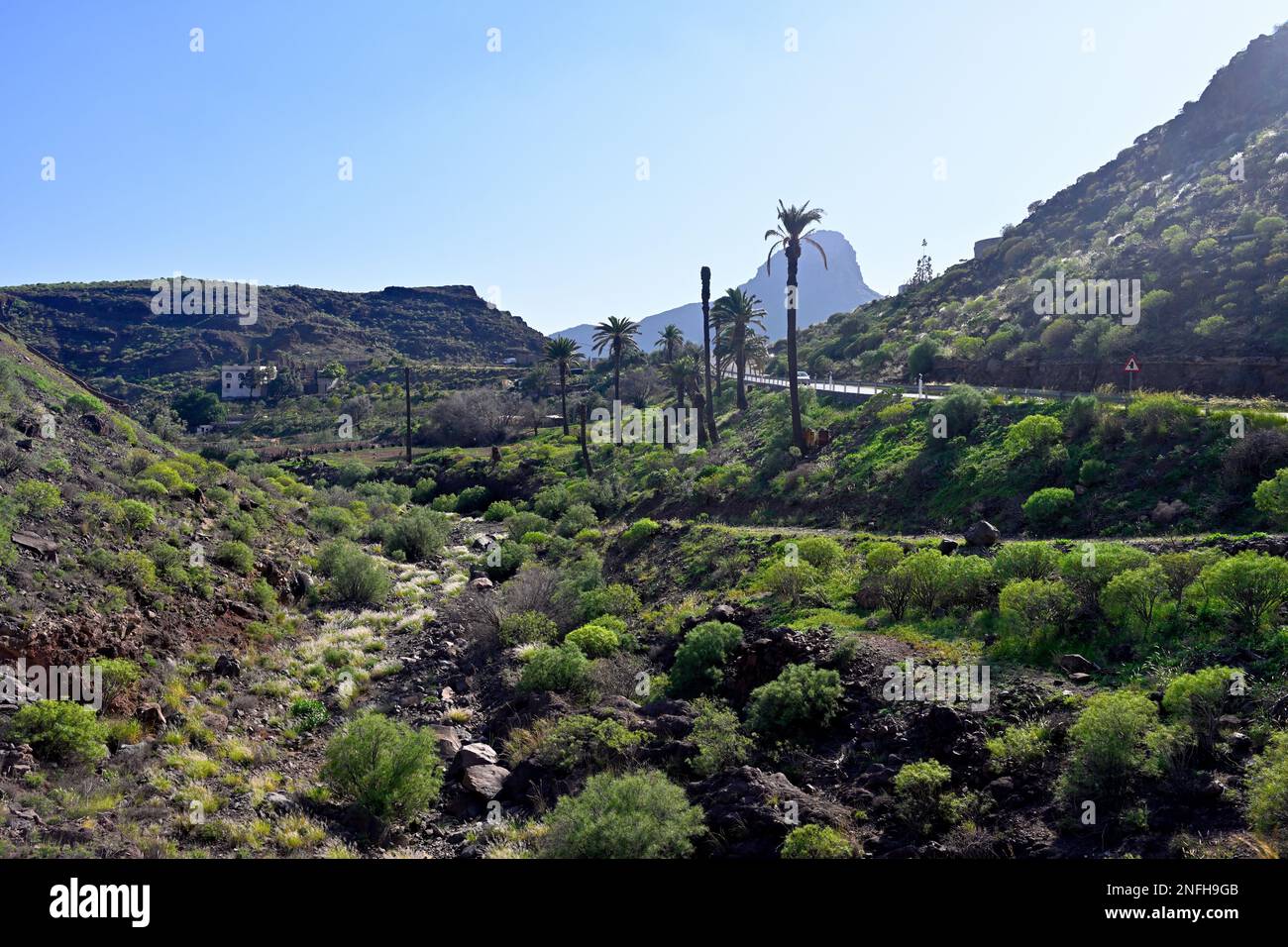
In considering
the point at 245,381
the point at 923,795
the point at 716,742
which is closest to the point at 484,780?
the point at 716,742

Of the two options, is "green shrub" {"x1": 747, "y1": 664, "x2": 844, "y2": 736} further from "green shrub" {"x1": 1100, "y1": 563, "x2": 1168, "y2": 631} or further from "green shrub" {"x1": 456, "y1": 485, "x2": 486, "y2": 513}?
"green shrub" {"x1": 456, "y1": 485, "x2": 486, "y2": 513}

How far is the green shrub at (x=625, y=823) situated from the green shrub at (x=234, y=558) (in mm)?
15659

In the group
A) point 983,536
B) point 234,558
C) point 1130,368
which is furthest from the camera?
point 1130,368

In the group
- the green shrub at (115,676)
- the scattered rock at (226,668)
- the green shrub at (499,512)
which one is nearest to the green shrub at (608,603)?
the scattered rock at (226,668)

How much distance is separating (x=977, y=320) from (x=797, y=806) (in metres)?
44.0

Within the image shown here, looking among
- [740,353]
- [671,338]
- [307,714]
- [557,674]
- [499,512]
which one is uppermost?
[671,338]

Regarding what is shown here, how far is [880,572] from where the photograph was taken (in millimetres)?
16031

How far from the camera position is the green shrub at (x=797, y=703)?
1156cm

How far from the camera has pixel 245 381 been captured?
91188 mm

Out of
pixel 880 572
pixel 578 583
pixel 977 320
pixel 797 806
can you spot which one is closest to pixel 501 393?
pixel 977 320

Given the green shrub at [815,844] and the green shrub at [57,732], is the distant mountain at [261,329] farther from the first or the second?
the green shrub at [815,844]

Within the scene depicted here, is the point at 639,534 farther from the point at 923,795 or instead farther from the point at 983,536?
the point at 923,795

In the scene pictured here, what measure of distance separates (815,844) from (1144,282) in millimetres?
39822
